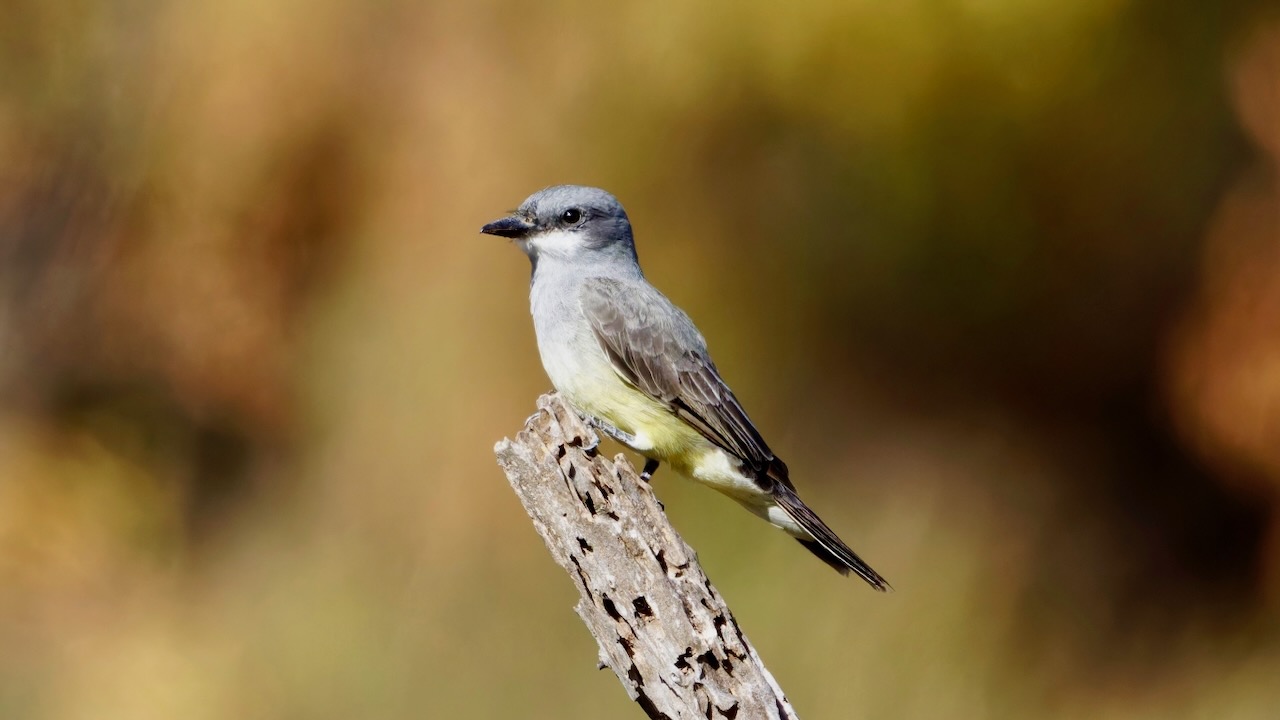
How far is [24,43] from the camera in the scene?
10289 millimetres

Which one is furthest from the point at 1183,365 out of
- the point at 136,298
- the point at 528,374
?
the point at 136,298

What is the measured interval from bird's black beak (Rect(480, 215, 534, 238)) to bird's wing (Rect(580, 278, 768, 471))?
1.22ft

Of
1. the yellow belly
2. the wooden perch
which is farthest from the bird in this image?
the wooden perch

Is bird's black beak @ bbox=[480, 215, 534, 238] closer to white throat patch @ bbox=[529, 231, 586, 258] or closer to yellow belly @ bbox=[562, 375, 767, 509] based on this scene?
white throat patch @ bbox=[529, 231, 586, 258]

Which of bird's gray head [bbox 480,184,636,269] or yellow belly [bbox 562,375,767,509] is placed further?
bird's gray head [bbox 480,184,636,269]

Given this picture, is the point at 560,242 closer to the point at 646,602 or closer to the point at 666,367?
the point at 666,367

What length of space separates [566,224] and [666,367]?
809 millimetres

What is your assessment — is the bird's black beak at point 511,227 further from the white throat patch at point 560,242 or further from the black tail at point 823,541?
the black tail at point 823,541

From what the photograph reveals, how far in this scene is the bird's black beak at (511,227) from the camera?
17.1 feet

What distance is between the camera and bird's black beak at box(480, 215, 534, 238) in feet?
17.1

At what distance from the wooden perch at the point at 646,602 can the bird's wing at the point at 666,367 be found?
1.38 metres

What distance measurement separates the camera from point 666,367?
5125mm

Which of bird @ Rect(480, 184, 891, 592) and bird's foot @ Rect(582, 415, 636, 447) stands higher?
bird @ Rect(480, 184, 891, 592)

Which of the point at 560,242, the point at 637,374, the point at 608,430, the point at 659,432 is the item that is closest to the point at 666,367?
the point at 637,374
